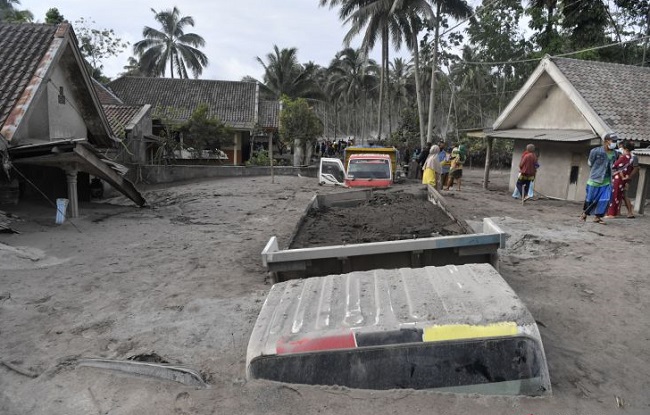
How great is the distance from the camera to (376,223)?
6.75 m

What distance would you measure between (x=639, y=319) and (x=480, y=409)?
121 inches

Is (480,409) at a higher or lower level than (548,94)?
lower

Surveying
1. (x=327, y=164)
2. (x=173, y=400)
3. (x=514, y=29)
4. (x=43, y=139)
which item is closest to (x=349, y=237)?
(x=173, y=400)

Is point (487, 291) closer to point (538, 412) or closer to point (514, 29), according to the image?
point (538, 412)

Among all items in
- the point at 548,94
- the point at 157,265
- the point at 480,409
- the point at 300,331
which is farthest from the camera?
the point at 548,94

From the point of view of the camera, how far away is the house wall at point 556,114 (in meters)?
16.0

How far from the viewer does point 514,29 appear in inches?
1334

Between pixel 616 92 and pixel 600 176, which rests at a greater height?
pixel 616 92

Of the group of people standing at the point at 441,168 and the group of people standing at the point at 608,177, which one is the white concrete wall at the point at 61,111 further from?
the group of people standing at the point at 608,177

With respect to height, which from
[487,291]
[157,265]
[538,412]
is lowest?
[157,265]

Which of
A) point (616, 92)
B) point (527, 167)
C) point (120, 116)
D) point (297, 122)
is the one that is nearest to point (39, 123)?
point (120, 116)

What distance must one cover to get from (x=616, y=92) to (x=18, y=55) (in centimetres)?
1753

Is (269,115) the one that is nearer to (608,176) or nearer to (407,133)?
(407,133)

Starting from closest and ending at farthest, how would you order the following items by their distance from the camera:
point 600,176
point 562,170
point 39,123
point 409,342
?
1. point 409,342
2. point 600,176
3. point 39,123
4. point 562,170
